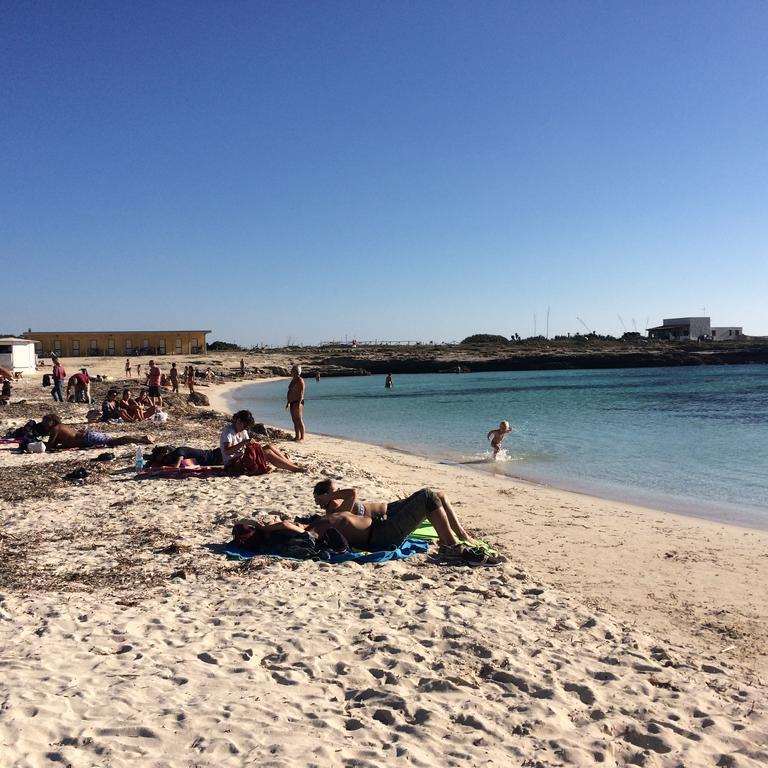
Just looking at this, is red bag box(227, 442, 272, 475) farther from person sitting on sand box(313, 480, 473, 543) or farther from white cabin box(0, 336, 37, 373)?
white cabin box(0, 336, 37, 373)

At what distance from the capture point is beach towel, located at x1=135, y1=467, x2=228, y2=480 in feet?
32.2

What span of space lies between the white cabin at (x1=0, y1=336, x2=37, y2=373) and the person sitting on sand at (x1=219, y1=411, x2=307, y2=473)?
3069cm

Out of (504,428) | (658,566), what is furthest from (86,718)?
(504,428)

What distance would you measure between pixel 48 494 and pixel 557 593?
→ 6439 millimetres

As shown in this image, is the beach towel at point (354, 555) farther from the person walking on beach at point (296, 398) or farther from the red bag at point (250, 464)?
the person walking on beach at point (296, 398)

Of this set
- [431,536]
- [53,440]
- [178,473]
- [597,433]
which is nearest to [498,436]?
[597,433]

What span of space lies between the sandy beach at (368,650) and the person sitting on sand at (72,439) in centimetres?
472

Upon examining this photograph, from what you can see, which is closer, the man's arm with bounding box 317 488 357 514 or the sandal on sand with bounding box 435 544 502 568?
the sandal on sand with bounding box 435 544 502 568

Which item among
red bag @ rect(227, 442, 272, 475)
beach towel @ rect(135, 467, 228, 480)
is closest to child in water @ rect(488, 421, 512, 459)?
red bag @ rect(227, 442, 272, 475)

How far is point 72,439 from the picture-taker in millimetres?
12469

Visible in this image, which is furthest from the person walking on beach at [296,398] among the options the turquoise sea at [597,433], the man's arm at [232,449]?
the man's arm at [232,449]

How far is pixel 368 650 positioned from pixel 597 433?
1760cm

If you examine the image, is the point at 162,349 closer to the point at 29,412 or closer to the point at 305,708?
the point at 29,412

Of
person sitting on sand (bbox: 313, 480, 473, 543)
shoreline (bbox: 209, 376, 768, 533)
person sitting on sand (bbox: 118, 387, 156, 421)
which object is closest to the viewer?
person sitting on sand (bbox: 313, 480, 473, 543)
